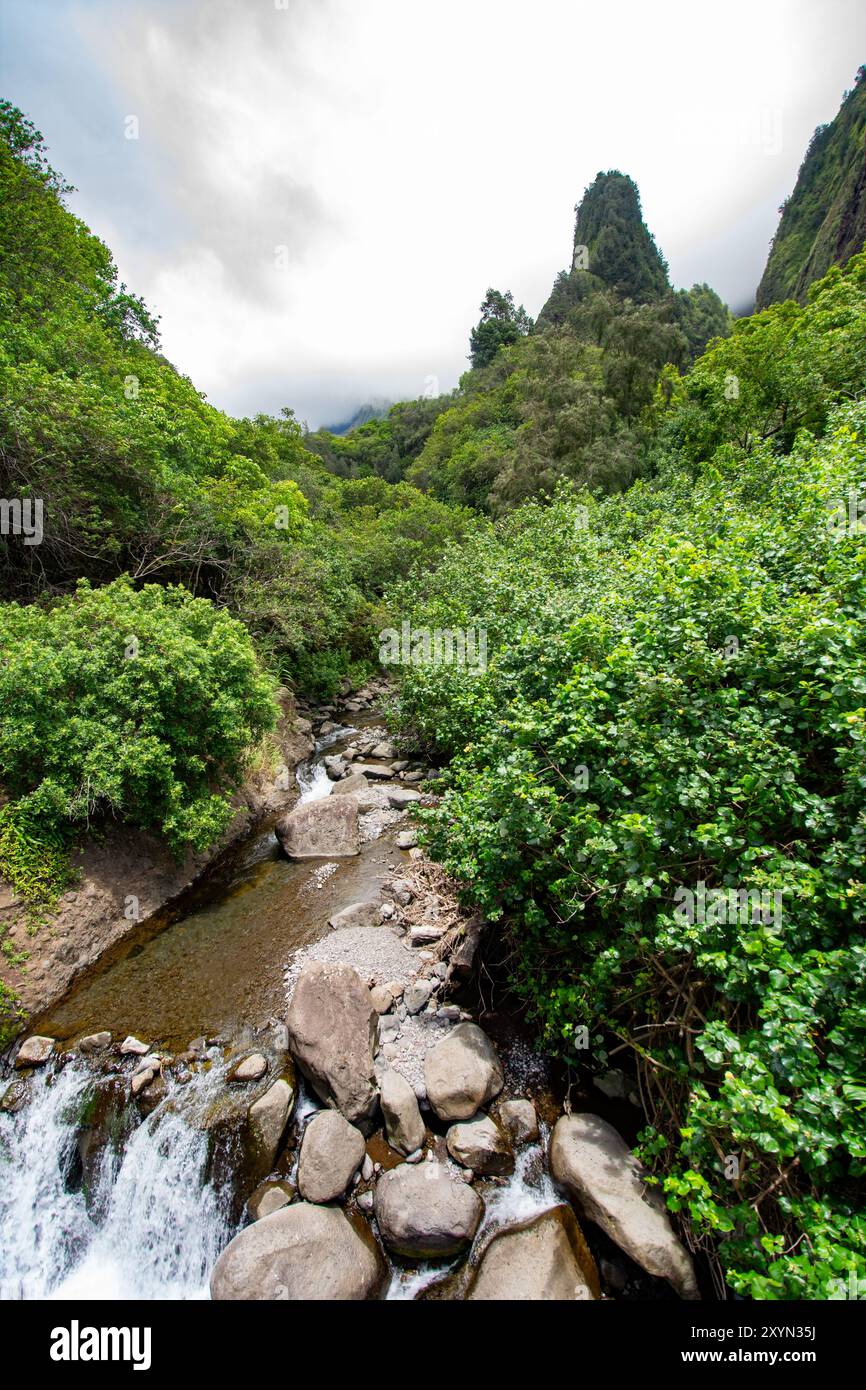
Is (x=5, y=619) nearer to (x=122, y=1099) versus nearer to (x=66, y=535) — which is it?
(x=66, y=535)

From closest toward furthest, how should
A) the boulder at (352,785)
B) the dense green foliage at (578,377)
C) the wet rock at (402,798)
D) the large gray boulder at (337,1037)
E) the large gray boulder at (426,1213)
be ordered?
the large gray boulder at (426,1213), the large gray boulder at (337,1037), the wet rock at (402,798), the boulder at (352,785), the dense green foliage at (578,377)

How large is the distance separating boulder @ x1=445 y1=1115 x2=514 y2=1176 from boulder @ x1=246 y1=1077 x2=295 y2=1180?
173 cm

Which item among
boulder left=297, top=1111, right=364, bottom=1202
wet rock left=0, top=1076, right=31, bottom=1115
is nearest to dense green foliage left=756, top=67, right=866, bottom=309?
boulder left=297, top=1111, right=364, bottom=1202

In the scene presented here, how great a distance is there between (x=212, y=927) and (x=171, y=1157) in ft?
11.3

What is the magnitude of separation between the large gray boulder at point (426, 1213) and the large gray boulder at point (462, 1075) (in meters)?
0.56

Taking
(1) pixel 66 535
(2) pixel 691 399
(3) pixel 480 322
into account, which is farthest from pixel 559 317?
(1) pixel 66 535

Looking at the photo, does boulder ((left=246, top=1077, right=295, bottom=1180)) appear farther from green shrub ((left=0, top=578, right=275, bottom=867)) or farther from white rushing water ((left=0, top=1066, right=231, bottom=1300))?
green shrub ((left=0, top=578, right=275, bottom=867))

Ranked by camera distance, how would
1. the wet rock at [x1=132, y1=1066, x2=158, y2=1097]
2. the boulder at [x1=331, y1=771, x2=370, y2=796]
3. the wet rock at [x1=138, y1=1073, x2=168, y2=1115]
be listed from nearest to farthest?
the wet rock at [x1=138, y1=1073, x2=168, y2=1115], the wet rock at [x1=132, y1=1066, x2=158, y2=1097], the boulder at [x1=331, y1=771, x2=370, y2=796]

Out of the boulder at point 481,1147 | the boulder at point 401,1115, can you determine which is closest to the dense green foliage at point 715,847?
the boulder at point 481,1147

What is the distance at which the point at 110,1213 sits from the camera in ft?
16.7

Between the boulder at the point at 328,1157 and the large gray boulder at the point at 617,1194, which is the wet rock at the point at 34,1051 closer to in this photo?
the boulder at the point at 328,1157

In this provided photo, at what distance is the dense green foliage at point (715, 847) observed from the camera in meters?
3.20

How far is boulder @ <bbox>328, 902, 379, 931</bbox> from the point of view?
26.5ft

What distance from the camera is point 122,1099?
Answer: 5.66 metres
